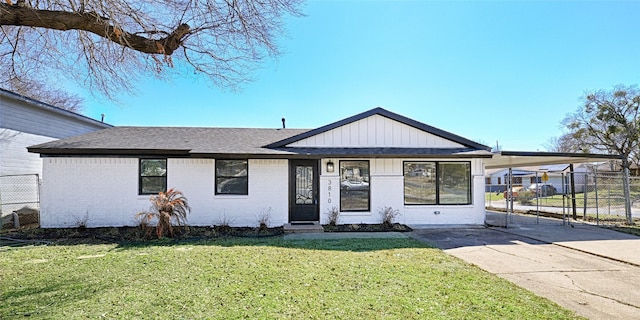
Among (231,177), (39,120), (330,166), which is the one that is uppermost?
(39,120)

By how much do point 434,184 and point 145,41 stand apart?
894 centimetres

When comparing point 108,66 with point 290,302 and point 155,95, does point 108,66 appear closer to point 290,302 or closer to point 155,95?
point 155,95

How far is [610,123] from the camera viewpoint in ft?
74.6

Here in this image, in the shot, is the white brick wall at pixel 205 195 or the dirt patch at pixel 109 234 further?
the white brick wall at pixel 205 195

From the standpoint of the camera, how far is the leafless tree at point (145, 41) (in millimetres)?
5250

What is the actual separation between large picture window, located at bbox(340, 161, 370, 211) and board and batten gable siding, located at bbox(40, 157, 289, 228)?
1870mm

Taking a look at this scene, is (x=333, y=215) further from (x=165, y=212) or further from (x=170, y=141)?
(x=170, y=141)

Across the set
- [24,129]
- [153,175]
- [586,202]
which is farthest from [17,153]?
[586,202]

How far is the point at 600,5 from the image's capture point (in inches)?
373

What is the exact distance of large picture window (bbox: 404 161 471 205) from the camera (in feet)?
33.6

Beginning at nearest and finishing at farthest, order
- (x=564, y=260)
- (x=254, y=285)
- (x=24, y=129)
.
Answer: (x=254, y=285) → (x=564, y=260) → (x=24, y=129)

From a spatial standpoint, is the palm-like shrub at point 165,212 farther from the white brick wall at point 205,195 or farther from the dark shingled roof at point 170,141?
the dark shingled roof at point 170,141

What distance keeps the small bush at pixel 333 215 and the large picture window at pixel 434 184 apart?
2.34 m

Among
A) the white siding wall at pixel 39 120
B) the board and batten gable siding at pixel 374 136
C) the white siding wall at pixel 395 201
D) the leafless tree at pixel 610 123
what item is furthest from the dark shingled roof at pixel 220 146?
the leafless tree at pixel 610 123
